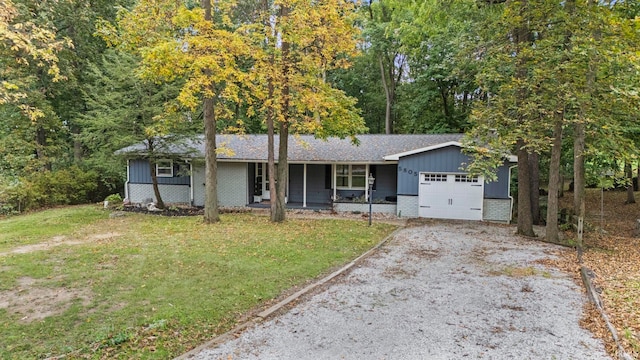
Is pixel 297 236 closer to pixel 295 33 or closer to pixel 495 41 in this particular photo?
pixel 295 33

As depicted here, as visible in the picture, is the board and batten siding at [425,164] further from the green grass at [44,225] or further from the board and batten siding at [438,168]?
the green grass at [44,225]

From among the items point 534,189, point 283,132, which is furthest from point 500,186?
point 283,132

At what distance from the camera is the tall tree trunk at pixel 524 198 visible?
12.0 m

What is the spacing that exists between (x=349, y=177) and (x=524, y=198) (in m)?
7.49

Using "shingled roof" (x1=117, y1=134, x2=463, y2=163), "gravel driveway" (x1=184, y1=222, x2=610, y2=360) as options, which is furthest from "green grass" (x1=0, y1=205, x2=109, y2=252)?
"gravel driveway" (x1=184, y1=222, x2=610, y2=360)

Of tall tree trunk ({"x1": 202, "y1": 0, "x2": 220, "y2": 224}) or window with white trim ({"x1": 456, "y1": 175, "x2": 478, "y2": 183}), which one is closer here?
tall tree trunk ({"x1": 202, "y1": 0, "x2": 220, "y2": 224})

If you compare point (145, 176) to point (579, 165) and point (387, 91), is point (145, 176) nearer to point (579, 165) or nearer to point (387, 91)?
point (387, 91)

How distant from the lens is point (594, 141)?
1059cm

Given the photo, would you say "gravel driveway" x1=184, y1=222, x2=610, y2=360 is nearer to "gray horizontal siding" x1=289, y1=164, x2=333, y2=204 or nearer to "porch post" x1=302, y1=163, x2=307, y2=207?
"porch post" x1=302, y1=163, x2=307, y2=207

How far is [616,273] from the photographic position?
7539mm

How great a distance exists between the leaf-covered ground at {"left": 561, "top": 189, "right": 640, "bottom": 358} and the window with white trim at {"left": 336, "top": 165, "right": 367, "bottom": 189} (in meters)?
8.24

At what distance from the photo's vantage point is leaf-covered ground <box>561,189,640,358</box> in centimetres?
483

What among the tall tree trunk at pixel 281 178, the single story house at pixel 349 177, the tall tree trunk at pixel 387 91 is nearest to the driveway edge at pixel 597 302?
the single story house at pixel 349 177

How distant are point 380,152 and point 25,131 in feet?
57.7
